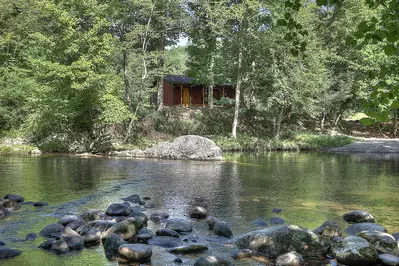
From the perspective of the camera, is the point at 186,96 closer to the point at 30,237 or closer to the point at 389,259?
the point at 30,237

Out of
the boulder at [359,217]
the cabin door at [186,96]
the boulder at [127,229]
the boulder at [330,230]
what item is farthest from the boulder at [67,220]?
the cabin door at [186,96]

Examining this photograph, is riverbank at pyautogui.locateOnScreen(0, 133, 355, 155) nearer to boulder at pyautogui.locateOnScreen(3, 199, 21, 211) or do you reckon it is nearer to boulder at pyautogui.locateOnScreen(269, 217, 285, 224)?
boulder at pyautogui.locateOnScreen(3, 199, 21, 211)

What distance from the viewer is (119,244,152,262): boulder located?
21.8 ft

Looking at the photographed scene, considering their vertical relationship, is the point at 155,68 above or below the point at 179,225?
above

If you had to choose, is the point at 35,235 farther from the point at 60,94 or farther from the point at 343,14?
the point at 343,14

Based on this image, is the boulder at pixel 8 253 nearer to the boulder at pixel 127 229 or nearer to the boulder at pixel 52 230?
the boulder at pixel 52 230

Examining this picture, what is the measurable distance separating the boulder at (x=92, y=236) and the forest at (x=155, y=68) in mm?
18380

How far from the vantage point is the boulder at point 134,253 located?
6.66 metres

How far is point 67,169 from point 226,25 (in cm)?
1946

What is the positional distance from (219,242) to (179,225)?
114 cm

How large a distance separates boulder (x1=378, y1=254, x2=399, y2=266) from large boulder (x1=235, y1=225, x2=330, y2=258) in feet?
3.03

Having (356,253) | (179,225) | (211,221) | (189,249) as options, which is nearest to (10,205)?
(179,225)

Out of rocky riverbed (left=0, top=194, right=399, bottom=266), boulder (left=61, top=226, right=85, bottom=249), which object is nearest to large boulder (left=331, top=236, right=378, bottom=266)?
rocky riverbed (left=0, top=194, right=399, bottom=266)

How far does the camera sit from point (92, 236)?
25.1 feet
